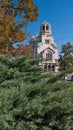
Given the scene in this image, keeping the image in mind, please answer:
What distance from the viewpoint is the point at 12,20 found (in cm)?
1440

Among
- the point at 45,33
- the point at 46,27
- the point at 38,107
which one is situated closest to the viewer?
the point at 38,107

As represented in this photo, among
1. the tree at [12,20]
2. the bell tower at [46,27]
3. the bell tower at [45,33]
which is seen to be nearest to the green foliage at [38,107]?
the tree at [12,20]

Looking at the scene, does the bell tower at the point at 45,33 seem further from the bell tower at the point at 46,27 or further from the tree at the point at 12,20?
the tree at the point at 12,20

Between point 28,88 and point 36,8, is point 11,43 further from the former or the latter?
point 28,88

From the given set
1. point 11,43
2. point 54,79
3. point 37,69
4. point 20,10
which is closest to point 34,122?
point 54,79

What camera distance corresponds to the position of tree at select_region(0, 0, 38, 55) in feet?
44.7

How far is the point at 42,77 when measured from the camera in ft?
17.5

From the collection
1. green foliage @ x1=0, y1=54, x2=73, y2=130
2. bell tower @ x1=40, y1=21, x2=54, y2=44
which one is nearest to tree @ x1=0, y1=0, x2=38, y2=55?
green foliage @ x1=0, y1=54, x2=73, y2=130

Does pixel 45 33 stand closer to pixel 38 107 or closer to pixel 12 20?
pixel 12 20

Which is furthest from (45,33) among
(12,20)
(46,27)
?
(12,20)

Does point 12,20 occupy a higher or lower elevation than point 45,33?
lower

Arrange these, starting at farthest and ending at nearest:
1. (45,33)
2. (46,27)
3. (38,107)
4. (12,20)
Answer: (45,33)
(46,27)
(12,20)
(38,107)

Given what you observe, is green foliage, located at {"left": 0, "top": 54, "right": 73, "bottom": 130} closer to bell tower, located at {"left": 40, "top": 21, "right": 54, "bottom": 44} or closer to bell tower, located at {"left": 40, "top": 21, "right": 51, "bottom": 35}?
bell tower, located at {"left": 40, "top": 21, "right": 54, "bottom": 44}

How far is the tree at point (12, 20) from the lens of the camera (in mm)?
13619
